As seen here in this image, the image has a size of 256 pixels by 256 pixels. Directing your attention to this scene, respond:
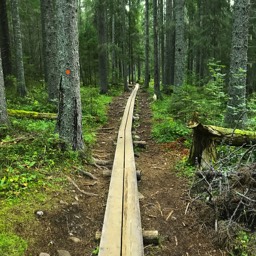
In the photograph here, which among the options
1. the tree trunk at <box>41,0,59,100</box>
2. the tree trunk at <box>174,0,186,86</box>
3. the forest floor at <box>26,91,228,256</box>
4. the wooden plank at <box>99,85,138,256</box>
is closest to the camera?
the wooden plank at <box>99,85,138,256</box>

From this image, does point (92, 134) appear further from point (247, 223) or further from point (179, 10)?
point (179, 10)

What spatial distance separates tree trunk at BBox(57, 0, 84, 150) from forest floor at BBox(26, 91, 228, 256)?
89cm

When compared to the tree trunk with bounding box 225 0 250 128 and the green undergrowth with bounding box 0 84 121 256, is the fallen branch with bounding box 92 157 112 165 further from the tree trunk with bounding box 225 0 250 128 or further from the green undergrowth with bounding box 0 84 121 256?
the tree trunk with bounding box 225 0 250 128

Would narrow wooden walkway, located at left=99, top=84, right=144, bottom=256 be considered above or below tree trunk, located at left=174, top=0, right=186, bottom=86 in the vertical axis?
below

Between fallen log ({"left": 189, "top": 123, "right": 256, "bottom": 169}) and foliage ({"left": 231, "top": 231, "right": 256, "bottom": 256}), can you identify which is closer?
foliage ({"left": 231, "top": 231, "right": 256, "bottom": 256})

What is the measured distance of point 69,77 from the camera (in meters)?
6.28

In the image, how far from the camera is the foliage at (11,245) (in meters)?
3.30

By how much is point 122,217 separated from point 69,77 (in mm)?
3496

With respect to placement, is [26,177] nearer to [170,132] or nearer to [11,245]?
[11,245]

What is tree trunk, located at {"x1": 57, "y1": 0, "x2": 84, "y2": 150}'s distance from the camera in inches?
241

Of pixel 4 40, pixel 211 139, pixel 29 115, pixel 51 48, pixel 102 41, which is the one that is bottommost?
pixel 211 139

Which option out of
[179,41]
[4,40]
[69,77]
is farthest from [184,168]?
[4,40]

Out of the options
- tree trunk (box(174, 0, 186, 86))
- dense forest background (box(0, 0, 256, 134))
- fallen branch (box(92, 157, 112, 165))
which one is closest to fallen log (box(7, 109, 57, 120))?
dense forest background (box(0, 0, 256, 134))

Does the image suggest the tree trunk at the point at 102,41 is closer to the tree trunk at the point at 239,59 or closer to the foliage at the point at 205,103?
the foliage at the point at 205,103
